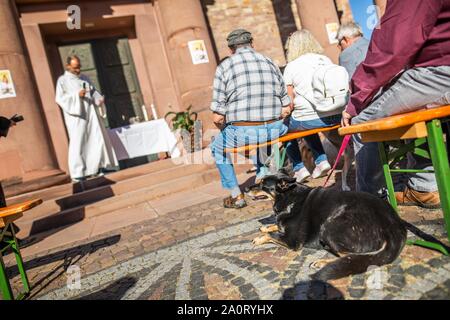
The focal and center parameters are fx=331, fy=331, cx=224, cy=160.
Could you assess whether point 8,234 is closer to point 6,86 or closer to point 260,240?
point 260,240

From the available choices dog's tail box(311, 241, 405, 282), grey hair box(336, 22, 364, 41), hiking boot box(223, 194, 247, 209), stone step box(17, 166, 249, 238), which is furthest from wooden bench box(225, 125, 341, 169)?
stone step box(17, 166, 249, 238)

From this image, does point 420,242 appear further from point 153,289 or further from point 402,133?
point 153,289

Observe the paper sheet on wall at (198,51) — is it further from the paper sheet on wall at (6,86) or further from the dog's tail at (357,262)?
the dog's tail at (357,262)

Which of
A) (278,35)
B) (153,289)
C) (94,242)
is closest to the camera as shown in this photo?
(153,289)

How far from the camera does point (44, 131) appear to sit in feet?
22.9

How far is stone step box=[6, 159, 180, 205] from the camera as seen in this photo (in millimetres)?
6262

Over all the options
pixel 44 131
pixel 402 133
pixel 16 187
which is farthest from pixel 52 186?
pixel 402 133

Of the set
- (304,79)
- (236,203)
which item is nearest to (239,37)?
(304,79)

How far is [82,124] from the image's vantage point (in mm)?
7531

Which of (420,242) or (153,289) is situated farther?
(153,289)

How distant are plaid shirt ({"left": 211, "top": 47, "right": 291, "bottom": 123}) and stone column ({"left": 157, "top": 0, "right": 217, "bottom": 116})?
440 centimetres

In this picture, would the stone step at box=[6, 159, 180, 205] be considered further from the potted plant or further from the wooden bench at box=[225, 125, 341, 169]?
the wooden bench at box=[225, 125, 341, 169]

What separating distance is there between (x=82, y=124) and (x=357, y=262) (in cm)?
701

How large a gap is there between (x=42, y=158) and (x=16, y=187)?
0.75m
